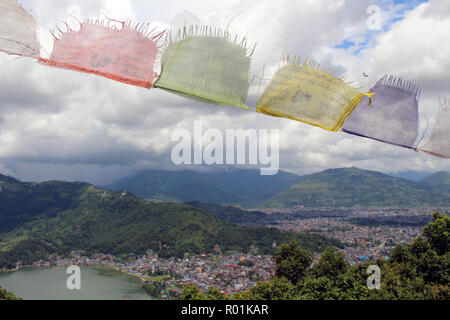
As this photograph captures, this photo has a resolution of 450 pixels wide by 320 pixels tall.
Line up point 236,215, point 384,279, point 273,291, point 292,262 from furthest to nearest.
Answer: point 236,215, point 292,262, point 273,291, point 384,279

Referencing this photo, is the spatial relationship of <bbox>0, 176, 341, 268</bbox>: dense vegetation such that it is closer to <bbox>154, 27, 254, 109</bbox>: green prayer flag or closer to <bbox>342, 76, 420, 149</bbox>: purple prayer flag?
<bbox>342, 76, 420, 149</bbox>: purple prayer flag

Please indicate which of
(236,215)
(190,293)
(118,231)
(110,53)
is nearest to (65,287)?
(118,231)

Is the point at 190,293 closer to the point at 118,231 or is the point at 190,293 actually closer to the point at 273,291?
the point at 273,291

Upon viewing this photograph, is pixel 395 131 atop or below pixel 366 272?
atop

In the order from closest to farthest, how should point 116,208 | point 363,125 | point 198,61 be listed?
point 198,61, point 363,125, point 116,208

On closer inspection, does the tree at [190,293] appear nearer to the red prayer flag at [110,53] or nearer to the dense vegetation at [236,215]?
the red prayer flag at [110,53]
